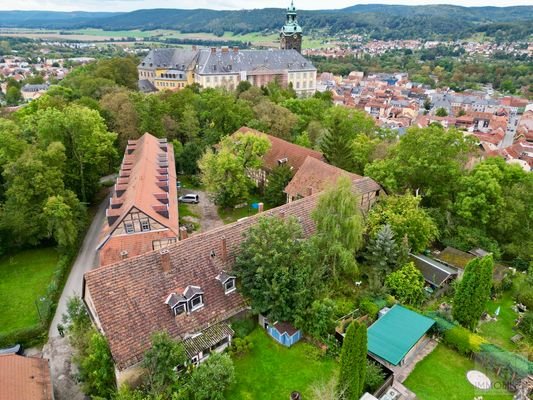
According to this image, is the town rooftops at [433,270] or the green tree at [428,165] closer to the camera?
the town rooftops at [433,270]

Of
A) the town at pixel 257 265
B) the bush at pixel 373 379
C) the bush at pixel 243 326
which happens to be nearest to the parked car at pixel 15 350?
the town at pixel 257 265

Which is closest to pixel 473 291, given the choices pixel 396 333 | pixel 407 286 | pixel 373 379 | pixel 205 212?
pixel 407 286

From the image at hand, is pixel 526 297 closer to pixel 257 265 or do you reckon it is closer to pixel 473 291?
pixel 473 291

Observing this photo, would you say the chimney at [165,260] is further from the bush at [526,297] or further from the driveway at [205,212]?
the bush at [526,297]

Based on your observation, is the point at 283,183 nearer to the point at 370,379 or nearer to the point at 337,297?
the point at 337,297

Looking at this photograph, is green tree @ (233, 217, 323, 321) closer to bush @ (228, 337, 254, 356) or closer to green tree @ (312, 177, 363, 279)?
green tree @ (312, 177, 363, 279)

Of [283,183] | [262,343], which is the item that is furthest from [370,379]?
[283,183]

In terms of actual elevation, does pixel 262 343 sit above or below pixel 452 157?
below
